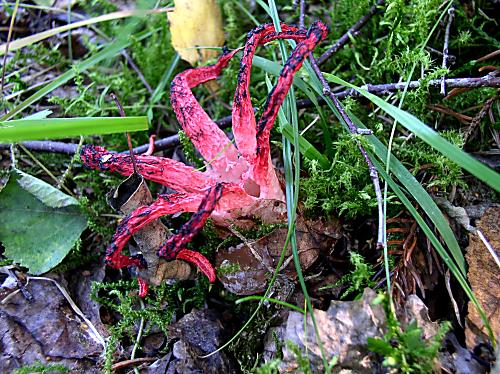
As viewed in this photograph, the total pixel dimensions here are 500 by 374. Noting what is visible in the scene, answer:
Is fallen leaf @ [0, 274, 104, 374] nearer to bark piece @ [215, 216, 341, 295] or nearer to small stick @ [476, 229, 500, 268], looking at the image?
bark piece @ [215, 216, 341, 295]

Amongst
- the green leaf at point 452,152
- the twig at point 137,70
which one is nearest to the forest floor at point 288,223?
the green leaf at point 452,152

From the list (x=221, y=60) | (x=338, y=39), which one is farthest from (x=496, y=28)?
(x=221, y=60)

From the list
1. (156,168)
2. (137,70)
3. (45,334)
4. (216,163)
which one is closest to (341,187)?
(216,163)

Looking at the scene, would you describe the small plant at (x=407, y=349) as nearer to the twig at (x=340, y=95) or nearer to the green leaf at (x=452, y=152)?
the green leaf at (x=452, y=152)

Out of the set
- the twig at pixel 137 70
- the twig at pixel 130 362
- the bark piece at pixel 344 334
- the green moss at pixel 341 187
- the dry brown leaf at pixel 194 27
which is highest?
the dry brown leaf at pixel 194 27

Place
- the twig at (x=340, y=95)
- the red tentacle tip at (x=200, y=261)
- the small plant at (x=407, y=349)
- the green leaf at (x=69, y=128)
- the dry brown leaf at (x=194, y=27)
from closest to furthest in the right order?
the small plant at (x=407, y=349) → the green leaf at (x=69, y=128) → the red tentacle tip at (x=200, y=261) → the twig at (x=340, y=95) → the dry brown leaf at (x=194, y=27)

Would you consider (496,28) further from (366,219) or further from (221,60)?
(221,60)
